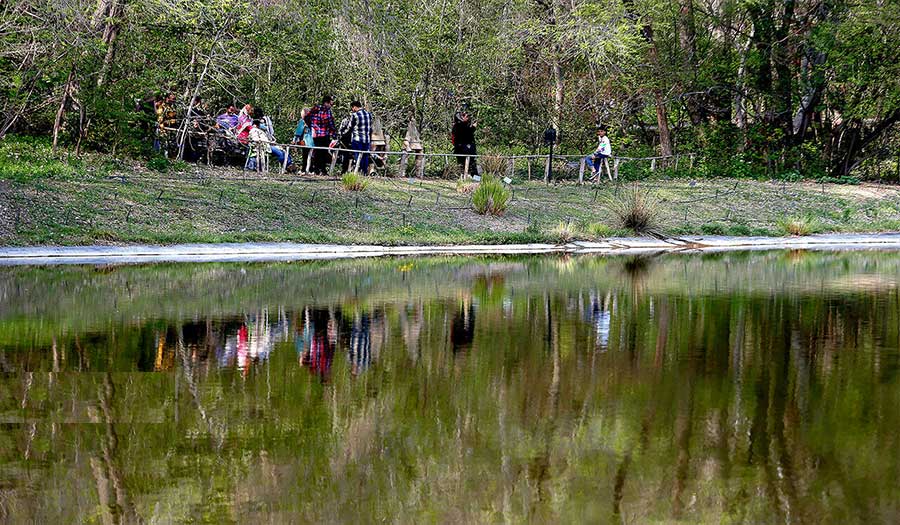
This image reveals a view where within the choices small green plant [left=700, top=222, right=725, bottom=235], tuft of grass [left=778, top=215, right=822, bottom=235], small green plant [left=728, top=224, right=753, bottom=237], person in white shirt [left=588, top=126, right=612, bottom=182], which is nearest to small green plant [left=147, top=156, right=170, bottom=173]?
person in white shirt [left=588, top=126, right=612, bottom=182]

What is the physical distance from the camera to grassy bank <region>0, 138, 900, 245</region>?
22891 mm

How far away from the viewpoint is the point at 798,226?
28.6 meters

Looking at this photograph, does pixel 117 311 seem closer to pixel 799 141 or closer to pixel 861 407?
pixel 861 407

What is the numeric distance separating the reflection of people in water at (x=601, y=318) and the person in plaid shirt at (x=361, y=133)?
15604 mm

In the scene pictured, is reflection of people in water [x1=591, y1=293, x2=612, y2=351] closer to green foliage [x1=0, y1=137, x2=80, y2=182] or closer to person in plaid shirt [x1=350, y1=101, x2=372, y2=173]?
green foliage [x1=0, y1=137, x2=80, y2=182]

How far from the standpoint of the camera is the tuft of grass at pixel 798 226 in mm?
28578

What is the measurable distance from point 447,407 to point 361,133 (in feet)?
74.6

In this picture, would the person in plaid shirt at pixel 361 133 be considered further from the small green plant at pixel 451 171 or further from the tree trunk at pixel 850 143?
the tree trunk at pixel 850 143

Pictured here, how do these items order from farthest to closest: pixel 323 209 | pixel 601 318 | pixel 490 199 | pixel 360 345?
1. pixel 490 199
2. pixel 323 209
3. pixel 601 318
4. pixel 360 345

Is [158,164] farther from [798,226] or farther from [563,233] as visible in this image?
[798,226]

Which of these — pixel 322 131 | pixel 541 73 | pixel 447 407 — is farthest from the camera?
pixel 541 73

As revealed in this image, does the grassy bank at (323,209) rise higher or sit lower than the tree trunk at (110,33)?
lower

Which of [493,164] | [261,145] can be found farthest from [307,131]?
[493,164]

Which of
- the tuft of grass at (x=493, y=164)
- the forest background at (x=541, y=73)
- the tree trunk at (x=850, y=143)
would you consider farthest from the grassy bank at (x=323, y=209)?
the tree trunk at (x=850, y=143)
